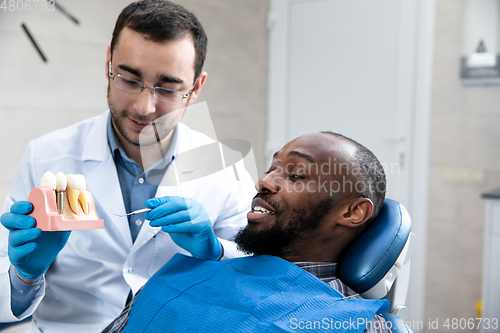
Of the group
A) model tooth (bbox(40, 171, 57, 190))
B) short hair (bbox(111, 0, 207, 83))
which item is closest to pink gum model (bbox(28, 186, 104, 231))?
model tooth (bbox(40, 171, 57, 190))

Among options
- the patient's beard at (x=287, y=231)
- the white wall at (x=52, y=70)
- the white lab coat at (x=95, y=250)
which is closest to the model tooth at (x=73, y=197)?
the white lab coat at (x=95, y=250)

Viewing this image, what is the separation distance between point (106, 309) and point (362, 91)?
213 centimetres

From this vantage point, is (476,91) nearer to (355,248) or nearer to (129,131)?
(355,248)

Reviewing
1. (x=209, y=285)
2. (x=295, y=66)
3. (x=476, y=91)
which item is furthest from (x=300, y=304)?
(x=295, y=66)

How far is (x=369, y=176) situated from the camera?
1104 millimetres

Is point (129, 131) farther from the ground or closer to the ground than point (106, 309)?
farther from the ground

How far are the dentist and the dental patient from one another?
0.42ft

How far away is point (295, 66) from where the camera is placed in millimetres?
3096

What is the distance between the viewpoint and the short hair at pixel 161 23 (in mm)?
1224

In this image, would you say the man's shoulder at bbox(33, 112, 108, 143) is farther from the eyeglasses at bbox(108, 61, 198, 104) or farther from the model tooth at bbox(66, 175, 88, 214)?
the model tooth at bbox(66, 175, 88, 214)

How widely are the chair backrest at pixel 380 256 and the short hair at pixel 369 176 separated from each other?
39mm

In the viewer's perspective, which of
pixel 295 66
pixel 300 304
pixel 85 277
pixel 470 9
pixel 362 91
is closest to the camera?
pixel 300 304

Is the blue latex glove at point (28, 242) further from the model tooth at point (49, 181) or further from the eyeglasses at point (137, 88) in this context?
the eyeglasses at point (137, 88)

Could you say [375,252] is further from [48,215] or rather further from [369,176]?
[48,215]
